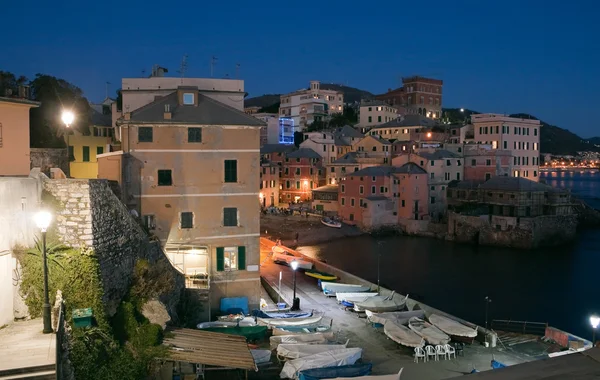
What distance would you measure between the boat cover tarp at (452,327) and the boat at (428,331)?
0.91 feet

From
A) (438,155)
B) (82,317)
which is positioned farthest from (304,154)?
(82,317)

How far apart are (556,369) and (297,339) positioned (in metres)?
16.6

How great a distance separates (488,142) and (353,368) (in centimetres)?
6572

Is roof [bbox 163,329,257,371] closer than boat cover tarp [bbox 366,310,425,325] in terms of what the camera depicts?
Yes

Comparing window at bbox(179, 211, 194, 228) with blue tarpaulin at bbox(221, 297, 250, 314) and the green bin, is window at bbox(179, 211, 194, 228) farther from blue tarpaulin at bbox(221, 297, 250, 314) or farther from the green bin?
the green bin

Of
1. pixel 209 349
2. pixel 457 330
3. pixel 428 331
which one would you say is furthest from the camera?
pixel 457 330

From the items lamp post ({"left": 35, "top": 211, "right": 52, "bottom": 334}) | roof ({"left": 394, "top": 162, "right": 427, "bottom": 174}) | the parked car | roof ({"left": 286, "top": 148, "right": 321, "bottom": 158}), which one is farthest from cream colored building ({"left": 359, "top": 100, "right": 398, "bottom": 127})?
lamp post ({"left": 35, "top": 211, "right": 52, "bottom": 334})

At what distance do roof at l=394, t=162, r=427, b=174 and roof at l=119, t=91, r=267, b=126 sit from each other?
1746 inches

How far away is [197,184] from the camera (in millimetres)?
22969

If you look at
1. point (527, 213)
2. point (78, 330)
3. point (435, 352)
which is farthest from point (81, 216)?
point (527, 213)

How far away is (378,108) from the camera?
328 feet

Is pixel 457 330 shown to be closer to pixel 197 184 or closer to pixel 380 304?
pixel 380 304

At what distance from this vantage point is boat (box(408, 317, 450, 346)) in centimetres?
1927

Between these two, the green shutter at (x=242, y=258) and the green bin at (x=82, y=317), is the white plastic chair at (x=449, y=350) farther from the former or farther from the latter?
the green bin at (x=82, y=317)
